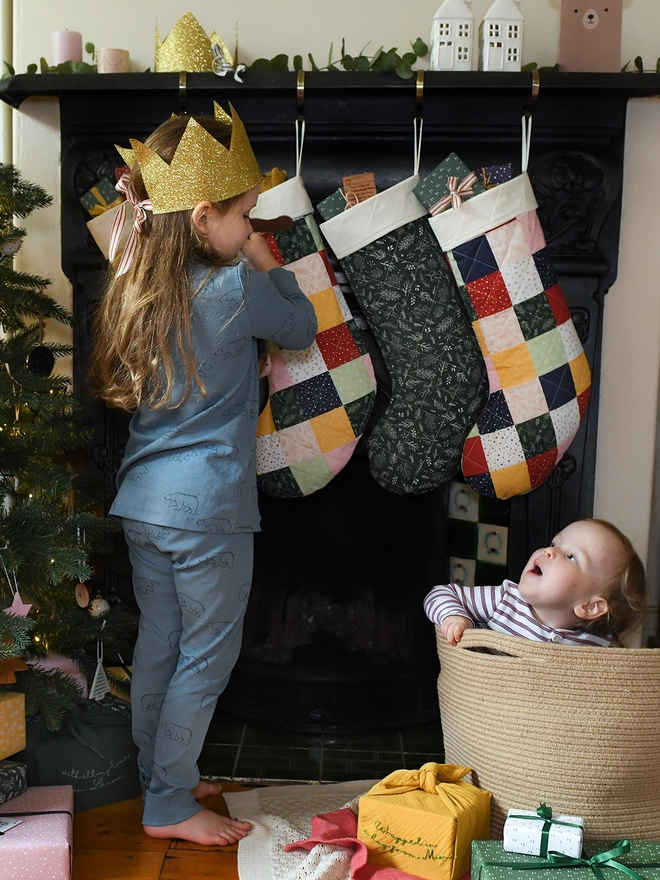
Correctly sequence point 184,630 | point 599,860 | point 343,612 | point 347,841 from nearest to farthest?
1. point 599,860
2. point 347,841
3. point 184,630
4. point 343,612

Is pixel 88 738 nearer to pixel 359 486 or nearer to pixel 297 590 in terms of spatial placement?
pixel 297 590

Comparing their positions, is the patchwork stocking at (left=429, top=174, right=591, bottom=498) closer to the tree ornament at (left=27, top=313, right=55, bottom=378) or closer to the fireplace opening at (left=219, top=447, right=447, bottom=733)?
the fireplace opening at (left=219, top=447, right=447, bottom=733)

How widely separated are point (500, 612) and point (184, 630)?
627mm

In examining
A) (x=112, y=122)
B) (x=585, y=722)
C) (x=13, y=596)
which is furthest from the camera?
(x=112, y=122)

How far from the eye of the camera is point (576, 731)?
152cm

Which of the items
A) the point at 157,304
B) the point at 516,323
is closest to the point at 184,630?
the point at 157,304

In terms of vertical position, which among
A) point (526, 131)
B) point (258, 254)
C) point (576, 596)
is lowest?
point (576, 596)

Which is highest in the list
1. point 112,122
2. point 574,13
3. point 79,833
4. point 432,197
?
point 574,13

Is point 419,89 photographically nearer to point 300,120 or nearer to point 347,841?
point 300,120

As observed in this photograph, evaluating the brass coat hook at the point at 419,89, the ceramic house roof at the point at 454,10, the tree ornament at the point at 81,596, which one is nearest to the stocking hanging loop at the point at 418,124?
the brass coat hook at the point at 419,89

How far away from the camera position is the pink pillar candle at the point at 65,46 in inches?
79.2

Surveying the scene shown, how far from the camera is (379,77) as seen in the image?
194 centimetres

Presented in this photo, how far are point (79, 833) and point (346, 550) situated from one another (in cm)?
88

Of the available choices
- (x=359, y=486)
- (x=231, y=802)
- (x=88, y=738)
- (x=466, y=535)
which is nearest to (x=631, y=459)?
(x=466, y=535)
